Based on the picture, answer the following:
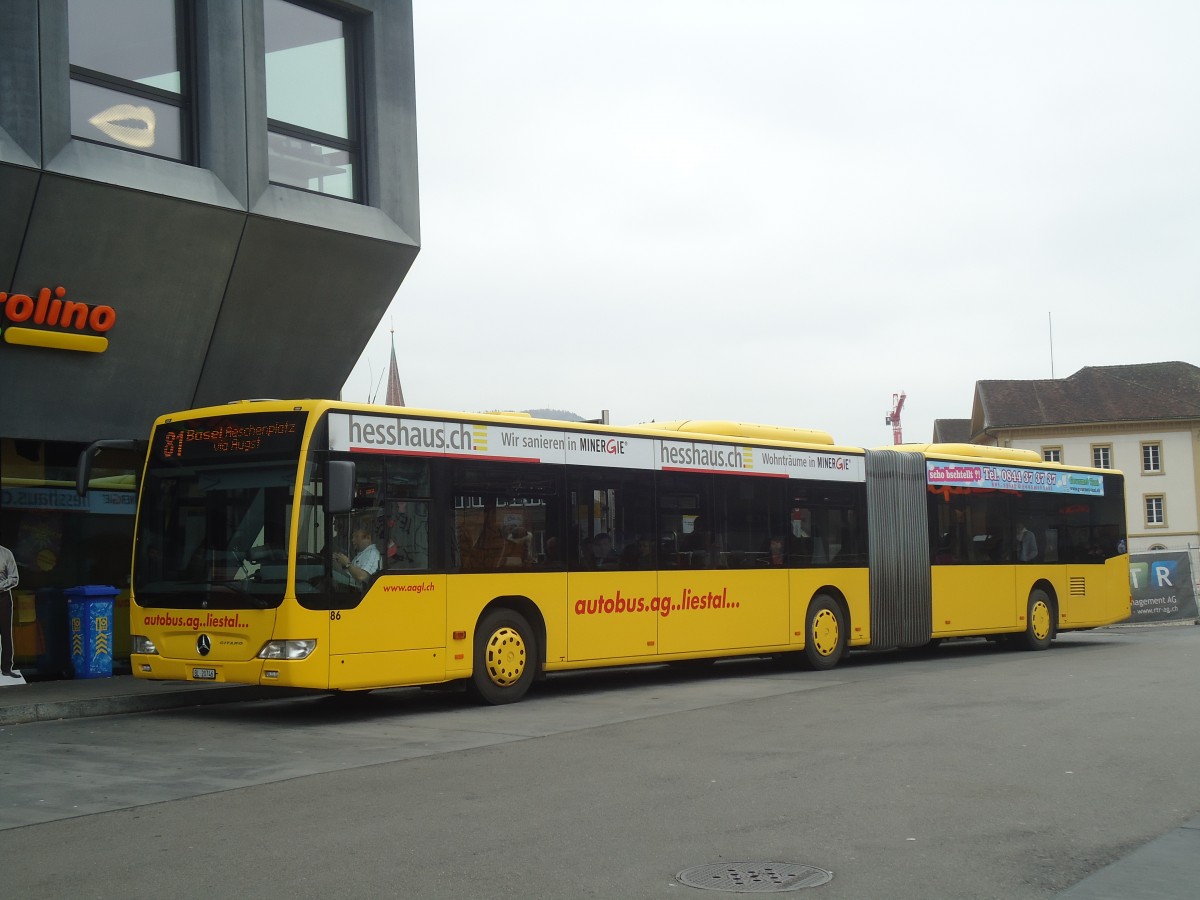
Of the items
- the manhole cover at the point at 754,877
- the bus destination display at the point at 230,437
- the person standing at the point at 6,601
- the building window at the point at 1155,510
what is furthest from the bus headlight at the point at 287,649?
the building window at the point at 1155,510

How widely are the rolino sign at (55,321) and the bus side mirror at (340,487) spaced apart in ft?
16.7

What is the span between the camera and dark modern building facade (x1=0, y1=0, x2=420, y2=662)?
14492 mm

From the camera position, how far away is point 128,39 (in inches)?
612

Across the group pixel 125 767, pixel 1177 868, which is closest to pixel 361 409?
pixel 125 767

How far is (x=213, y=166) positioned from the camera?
625 inches

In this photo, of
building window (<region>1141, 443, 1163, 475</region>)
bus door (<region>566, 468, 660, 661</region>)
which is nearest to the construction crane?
building window (<region>1141, 443, 1163, 475</region>)

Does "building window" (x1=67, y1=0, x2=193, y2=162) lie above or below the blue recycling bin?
above

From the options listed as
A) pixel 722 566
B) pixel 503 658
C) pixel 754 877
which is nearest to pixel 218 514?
pixel 503 658

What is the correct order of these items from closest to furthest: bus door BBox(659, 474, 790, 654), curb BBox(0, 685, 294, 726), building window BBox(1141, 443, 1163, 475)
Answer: curb BBox(0, 685, 294, 726) → bus door BBox(659, 474, 790, 654) → building window BBox(1141, 443, 1163, 475)

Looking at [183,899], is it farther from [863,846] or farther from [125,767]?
[125,767]

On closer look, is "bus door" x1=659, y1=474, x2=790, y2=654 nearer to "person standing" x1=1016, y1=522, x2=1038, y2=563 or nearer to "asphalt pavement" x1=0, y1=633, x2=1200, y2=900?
"asphalt pavement" x1=0, y1=633, x2=1200, y2=900

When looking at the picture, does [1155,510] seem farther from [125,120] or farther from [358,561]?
[358,561]

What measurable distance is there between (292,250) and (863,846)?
12304mm

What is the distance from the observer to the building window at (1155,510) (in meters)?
80.8
